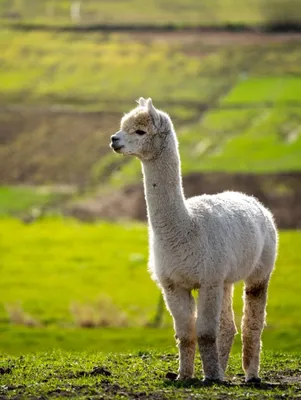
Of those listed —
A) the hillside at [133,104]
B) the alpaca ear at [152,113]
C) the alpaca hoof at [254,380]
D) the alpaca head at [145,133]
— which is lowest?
the alpaca hoof at [254,380]

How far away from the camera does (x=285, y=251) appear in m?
49.1

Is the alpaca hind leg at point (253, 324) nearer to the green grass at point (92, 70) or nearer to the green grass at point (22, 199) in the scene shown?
the green grass at point (22, 199)

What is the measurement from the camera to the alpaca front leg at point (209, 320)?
11891 millimetres

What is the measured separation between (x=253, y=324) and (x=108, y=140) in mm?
53339

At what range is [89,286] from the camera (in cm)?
4459

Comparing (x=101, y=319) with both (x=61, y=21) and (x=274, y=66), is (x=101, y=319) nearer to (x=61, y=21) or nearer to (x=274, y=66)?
(x=274, y=66)

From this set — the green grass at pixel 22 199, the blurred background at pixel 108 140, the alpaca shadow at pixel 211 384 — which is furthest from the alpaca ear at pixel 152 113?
the green grass at pixel 22 199

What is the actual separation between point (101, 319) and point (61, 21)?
56114 mm

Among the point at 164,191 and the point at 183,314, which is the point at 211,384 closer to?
the point at 183,314

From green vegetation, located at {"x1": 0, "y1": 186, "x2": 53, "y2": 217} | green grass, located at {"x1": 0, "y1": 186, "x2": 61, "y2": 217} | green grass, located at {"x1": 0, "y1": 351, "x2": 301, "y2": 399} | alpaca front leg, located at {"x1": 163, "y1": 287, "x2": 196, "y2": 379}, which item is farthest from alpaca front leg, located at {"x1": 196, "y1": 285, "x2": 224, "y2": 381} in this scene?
green vegetation, located at {"x1": 0, "y1": 186, "x2": 53, "y2": 217}

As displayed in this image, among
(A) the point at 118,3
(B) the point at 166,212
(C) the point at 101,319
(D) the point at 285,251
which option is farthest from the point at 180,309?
(A) the point at 118,3

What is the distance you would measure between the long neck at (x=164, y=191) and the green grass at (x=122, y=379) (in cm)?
191

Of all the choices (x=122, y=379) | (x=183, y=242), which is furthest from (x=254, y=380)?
(x=183, y=242)

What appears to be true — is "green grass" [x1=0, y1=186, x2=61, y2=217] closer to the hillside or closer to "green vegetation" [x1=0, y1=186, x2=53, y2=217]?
"green vegetation" [x1=0, y1=186, x2=53, y2=217]
